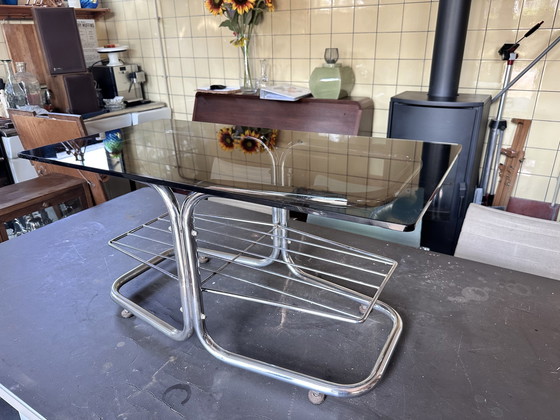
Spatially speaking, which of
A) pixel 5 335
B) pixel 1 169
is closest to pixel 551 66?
pixel 5 335

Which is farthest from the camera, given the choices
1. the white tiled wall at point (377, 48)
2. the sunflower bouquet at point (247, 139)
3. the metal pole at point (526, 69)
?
the white tiled wall at point (377, 48)

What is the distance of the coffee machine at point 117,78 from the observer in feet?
10.2

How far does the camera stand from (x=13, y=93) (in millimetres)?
2668

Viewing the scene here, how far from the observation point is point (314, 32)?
2564 millimetres

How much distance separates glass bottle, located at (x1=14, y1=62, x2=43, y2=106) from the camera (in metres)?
2.68

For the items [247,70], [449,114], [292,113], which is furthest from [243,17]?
[449,114]

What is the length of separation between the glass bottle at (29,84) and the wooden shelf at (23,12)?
40 cm

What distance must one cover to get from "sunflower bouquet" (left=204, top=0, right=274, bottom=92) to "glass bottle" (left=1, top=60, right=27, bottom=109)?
1.36m

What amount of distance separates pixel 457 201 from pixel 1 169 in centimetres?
272

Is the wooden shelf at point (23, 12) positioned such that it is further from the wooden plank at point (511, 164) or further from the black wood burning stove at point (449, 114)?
the wooden plank at point (511, 164)

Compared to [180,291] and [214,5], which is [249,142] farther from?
[214,5]

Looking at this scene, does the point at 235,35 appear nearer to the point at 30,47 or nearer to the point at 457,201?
the point at 30,47

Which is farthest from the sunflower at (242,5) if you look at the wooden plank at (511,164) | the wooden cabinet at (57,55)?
the wooden plank at (511,164)

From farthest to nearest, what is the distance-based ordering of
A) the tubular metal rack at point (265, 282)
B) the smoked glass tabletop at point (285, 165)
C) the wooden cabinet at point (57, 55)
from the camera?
1. the wooden cabinet at point (57, 55)
2. the tubular metal rack at point (265, 282)
3. the smoked glass tabletop at point (285, 165)
